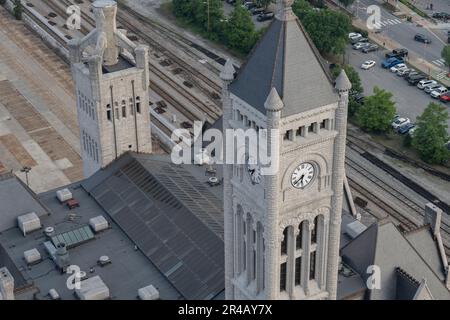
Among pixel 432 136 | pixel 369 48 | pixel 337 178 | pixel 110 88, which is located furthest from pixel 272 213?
pixel 369 48

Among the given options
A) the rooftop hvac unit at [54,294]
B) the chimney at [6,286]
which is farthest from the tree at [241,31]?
the chimney at [6,286]

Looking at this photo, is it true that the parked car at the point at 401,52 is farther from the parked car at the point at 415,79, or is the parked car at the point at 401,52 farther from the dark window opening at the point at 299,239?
the dark window opening at the point at 299,239

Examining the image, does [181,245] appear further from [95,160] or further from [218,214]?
[95,160]

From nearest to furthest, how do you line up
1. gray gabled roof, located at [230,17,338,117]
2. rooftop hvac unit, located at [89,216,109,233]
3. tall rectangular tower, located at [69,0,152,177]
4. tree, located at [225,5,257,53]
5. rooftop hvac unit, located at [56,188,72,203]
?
gray gabled roof, located at [230,17,338,117], rooftop hvac unit, located at [89,216,109,233], tall rectangular tower, located at [69,0,152,177], rooftop hvac unit, located at [56,188,72,203], tree, located at [225,5,257,53]

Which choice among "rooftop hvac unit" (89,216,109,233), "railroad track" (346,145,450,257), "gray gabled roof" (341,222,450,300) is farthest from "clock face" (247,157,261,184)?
"railroad track" (346,145,450,257)

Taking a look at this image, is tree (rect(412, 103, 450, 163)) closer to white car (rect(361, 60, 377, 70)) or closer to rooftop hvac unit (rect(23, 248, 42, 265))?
white car (rect(361, 60, 377, 70))
